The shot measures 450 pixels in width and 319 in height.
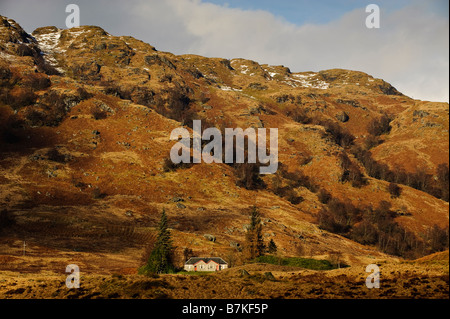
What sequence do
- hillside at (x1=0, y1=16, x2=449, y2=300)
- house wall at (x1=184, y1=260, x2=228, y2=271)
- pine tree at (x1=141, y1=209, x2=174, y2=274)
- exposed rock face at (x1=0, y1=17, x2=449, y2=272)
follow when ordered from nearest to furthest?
pine tree at (x1=141, y1=209, x2=174, y2=274) < house wall at (x1=184, y1=260, x2=228, y2=271) < hillside at (x1=0, y1=16, x2=449, y2=300) < exposed rock face at (x1=0, y1=17, x2=449, y2=272)

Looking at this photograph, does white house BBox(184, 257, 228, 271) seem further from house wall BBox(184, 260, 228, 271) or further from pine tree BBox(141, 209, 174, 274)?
pine tree BBox(141, 209, 174, 274)

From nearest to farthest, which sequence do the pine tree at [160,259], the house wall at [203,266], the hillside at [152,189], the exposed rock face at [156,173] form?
the pine tree at [160,259]
the house wall at [203,266]
the hillside at [152,189]
the exposed rock face at [156,173]

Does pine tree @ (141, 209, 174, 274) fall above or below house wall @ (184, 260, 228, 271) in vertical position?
above

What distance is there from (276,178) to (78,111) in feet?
293

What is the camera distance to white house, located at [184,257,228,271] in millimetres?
54719

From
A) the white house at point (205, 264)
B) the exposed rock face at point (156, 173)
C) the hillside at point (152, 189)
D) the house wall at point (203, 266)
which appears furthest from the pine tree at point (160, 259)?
the exposed rock face at point (156, 173)

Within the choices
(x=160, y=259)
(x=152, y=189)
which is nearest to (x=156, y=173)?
(x=152, y=189)

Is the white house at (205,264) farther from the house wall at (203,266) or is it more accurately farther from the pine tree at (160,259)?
the pine tree at (160,259)

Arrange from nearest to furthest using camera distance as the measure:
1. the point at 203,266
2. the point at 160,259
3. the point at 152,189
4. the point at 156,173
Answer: the point at 160,259
the point at 203,266
the point at 152,189
the point at 156,173

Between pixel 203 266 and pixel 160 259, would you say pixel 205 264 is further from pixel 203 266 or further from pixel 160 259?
pixel 160 259

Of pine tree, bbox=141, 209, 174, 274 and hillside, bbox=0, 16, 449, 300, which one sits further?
hillside, bbox=0, 16, 449, 300

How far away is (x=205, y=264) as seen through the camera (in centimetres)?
5525

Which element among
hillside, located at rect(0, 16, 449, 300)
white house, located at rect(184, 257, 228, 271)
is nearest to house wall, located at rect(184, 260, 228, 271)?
white house, located at rect(184, 257, 228, 271)

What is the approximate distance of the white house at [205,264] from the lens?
54.7 meters
